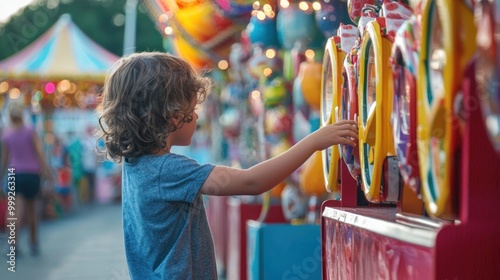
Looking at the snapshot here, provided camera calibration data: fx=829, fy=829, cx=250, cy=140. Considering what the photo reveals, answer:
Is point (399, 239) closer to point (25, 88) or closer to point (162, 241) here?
point (162, 241)

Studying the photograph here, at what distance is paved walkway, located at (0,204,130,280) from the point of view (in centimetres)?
682

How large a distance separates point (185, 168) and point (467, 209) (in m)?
0.94

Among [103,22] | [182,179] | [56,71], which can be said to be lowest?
[182,179]

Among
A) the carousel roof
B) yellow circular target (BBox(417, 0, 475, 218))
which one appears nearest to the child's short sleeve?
yellow circular target (BBox(417, 0, 475, 218))

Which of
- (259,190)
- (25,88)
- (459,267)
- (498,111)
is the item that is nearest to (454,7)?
(498,111)

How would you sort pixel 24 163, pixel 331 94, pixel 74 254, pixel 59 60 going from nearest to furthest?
pixel 331 94 < pixel 24 163 < pixel 74 254 < pixel 59 60

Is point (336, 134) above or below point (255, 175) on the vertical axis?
above

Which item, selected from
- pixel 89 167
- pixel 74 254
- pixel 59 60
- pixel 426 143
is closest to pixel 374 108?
pixel 426 143

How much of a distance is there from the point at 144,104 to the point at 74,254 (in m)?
6.38

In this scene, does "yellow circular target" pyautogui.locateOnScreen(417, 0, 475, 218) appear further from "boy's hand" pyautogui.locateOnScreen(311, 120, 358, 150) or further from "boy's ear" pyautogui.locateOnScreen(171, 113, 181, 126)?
"boy's ear" pyautogui.locateOnScreen(171, 113, 181, 126)

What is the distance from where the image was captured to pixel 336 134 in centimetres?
212

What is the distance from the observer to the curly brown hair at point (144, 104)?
Result: 2273mm

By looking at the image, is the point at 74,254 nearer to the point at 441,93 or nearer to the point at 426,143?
the point at 426,143

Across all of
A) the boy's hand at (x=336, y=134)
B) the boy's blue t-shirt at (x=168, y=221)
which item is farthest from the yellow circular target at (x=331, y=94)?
the boy's blue t-shirt at (x=168, y=221)
